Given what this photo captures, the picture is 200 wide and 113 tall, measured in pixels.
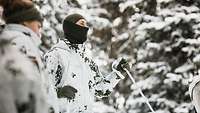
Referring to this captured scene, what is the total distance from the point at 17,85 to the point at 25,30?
0.69 metres

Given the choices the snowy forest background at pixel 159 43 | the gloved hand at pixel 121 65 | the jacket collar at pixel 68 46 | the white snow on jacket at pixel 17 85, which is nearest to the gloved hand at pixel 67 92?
the jacket collar at pixel 68 46

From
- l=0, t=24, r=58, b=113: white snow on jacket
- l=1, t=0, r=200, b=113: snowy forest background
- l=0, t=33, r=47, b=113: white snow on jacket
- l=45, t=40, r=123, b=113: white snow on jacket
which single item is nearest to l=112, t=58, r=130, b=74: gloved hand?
l=45, t=40, r=123, b=113: white snow on jacket

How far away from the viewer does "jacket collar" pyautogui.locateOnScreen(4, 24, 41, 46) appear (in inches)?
149

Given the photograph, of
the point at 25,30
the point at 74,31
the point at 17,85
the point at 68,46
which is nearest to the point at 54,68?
the point at 68,46

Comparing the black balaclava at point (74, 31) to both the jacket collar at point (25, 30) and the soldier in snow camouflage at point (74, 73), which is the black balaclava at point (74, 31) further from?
the jacket collar at point (25, 30)

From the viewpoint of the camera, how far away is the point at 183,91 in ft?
49.7

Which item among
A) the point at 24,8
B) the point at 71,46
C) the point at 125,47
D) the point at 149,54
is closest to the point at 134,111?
the point at 149,54

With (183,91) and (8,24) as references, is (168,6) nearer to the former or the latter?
(183,91)

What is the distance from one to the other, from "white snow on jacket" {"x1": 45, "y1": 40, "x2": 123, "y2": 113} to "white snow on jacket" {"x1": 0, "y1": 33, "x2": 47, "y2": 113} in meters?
2.49

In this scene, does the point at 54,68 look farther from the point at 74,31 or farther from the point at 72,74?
the point at 74,31

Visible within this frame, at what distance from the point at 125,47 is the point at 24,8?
1538 centimetres

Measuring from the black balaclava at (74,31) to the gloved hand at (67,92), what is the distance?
1.98 feet

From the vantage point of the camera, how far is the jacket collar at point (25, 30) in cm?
379

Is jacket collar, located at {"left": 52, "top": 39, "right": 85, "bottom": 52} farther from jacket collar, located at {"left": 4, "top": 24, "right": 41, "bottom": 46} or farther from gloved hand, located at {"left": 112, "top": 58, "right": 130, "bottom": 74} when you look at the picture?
jacket collar, located at {"left": 4, "top": 24, "right": 41, "bottom": 46}
